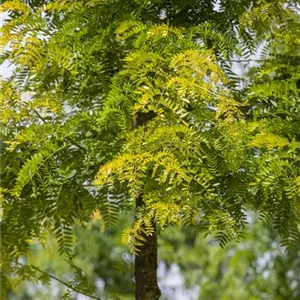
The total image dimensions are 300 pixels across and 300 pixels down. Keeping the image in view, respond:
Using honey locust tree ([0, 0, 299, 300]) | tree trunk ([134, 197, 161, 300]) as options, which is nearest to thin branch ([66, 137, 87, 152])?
honey locust tree ([0, 0, 299, 300])

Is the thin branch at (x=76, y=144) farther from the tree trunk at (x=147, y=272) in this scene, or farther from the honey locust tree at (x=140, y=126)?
the tree trunk at (x=147, y=272)

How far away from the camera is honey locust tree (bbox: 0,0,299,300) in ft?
2.65

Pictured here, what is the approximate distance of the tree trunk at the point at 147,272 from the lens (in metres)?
1.00

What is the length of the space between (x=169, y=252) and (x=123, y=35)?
91.5 inches

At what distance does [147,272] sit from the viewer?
101 cm

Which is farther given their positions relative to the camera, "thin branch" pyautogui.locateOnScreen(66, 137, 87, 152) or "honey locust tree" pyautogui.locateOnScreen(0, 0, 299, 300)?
"thin branch" pyautogui.locateOnScreen(66, 137, 87, 152)

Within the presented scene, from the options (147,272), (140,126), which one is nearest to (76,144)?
(140,126)

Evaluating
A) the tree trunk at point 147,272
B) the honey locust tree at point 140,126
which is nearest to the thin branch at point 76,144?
the honey locust tree at point 140,126

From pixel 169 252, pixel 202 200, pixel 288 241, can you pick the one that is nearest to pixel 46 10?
pixel 202 200

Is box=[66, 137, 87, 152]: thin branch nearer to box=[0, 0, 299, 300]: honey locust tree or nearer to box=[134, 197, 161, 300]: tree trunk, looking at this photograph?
box=[0, 0, 299, 300]: honey locust tree

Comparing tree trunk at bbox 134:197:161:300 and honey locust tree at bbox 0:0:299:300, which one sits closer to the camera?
honey locust tree at bbox 0:0:299:300

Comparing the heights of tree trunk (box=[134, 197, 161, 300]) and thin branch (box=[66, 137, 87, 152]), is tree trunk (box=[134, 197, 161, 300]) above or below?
below

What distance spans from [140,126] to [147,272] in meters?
0.27

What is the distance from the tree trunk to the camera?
3.28 ft
